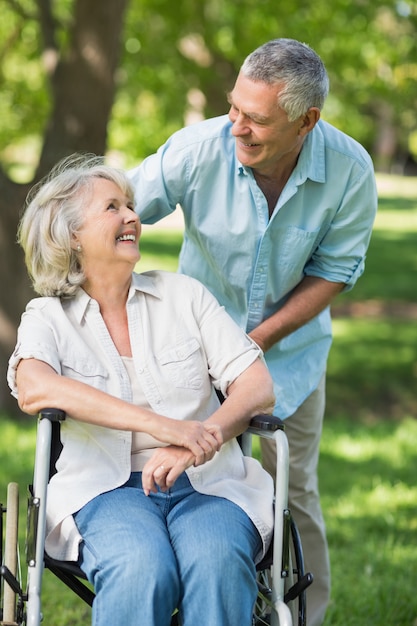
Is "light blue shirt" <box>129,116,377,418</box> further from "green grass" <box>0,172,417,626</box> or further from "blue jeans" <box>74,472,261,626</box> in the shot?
"green grass" <box>0,172,417,626</box>

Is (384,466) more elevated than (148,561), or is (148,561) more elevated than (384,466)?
(148,561)

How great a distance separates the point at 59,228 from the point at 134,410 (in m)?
0.55

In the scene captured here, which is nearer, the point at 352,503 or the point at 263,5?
the point at 352,503

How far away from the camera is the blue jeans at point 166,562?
232cm

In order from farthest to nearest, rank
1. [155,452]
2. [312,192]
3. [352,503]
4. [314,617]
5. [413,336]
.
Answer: [413,336] < [352,503] < [314,617] < [312,192] < [155,452]

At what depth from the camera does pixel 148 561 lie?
7.69 feet

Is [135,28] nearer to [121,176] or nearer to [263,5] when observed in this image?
[263,5]

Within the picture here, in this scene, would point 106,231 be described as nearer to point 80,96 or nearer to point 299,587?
point 299,587

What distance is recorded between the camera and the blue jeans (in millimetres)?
2320

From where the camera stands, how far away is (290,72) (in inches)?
113

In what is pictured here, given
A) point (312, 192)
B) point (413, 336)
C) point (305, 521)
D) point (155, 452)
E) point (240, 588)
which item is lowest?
point (413, 336)

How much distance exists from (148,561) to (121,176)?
1.07 m

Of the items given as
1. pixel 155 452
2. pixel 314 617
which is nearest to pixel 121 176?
pixel 155 452

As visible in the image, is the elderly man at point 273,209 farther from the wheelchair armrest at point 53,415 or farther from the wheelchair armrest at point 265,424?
the wheelchair armrest at point 53,415
